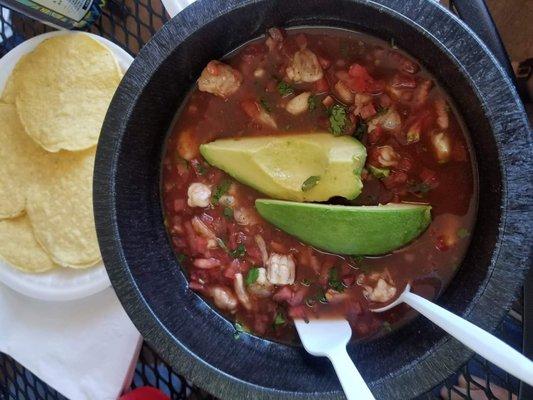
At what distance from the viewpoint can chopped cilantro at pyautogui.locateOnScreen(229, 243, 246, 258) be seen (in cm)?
150

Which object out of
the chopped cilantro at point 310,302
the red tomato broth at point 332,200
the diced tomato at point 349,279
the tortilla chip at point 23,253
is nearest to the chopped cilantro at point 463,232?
the red tomato broth at point 332,200

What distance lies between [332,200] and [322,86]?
0.26m

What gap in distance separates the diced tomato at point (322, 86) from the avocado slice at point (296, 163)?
10 cm

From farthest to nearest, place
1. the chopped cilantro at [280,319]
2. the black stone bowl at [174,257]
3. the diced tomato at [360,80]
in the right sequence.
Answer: the chopped cilantro at [280,319] → the diced tomato at [360,80] → the black stone bowl at [174,257]

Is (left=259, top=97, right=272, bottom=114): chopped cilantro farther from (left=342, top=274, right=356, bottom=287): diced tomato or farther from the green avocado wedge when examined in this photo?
(left=342, top=274, right=356, bottom=287): diced tomato

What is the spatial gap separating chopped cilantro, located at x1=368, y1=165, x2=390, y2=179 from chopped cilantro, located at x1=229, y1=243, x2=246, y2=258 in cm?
36

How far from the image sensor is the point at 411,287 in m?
1.43

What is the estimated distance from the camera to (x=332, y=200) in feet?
4.56

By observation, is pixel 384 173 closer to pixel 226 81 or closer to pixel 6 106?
pixel 226 81

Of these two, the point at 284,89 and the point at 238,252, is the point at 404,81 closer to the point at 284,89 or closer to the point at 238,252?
the point at 284,89

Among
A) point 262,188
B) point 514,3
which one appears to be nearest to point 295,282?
point 262,188

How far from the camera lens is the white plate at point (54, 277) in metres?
1.77

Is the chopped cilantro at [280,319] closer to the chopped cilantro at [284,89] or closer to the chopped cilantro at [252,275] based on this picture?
the chopped cilantro at [252,275]

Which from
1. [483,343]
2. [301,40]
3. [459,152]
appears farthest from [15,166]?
[483,343]
